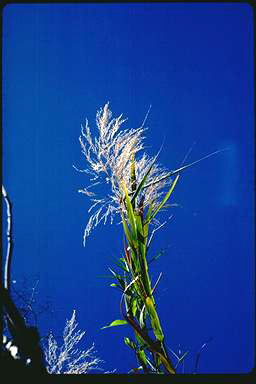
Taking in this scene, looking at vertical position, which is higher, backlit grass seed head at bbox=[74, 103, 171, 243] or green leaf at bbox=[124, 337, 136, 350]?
backlit grass seed head at bbox=[74, 103, 171, 243]

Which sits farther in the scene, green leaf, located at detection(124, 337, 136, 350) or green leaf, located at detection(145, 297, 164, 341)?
green leaf, located at detection(124, 337, 136, 350)

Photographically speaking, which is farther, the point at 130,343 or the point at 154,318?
the point at 130,343

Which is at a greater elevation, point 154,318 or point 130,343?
point 154,318

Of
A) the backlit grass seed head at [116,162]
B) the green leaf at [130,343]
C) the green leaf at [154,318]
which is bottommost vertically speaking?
the green leaf at [130,343]

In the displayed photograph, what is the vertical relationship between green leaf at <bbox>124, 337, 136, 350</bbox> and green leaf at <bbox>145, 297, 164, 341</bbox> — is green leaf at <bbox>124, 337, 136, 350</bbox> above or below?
below

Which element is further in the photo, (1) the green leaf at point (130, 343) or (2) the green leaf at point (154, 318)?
(1) the green leaf at point (130, 343)

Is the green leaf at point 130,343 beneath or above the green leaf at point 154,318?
beneath

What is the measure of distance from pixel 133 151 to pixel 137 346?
24.2 inches

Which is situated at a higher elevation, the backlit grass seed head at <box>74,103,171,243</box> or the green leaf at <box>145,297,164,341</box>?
A: the backlit grass seed head at <box>74,103,171,243</box>

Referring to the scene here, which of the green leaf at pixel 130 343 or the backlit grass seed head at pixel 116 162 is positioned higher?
the backlit grass seed head at pixel 116 162

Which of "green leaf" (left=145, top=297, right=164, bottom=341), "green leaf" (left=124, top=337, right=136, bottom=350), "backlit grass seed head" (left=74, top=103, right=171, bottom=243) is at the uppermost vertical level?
"backlit grass seed head" (left=74, top=103, right=171, bottom=243)

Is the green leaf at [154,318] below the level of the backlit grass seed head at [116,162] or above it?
below

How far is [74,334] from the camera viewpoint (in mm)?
1559

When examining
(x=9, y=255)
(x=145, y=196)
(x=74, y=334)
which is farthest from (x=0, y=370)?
(x=74, y=334)
